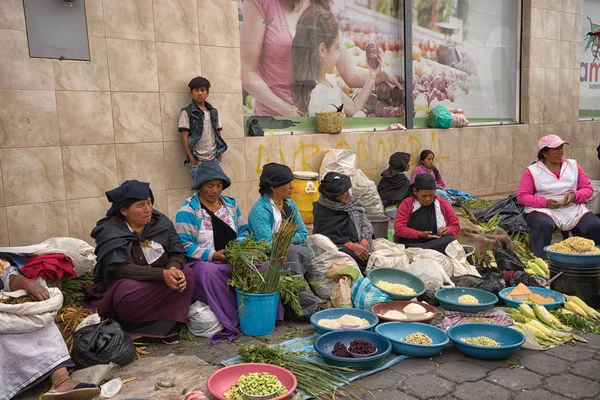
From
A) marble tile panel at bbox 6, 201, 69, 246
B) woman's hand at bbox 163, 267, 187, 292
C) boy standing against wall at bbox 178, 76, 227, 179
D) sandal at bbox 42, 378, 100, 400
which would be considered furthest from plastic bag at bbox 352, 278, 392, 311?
marble tile panel at bbox 6, 201, 69, 246

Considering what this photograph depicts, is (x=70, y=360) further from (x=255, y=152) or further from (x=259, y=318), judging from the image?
(x=255, y=152)

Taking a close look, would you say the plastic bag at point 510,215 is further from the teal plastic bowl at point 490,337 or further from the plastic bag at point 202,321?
the plastic bag at point 202,321

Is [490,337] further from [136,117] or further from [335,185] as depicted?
[136,117]

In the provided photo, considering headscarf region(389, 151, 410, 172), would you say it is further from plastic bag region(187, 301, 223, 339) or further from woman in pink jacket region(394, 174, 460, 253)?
plastic bag region(187, 301, 223, 339)

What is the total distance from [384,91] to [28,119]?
589 centimetres

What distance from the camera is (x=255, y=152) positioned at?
7520 millimetres

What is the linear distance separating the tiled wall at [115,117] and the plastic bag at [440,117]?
2030mm

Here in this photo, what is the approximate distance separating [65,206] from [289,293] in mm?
3157

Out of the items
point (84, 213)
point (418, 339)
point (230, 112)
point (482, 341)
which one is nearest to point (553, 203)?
point (482, 341)

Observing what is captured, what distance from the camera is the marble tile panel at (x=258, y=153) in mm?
7457

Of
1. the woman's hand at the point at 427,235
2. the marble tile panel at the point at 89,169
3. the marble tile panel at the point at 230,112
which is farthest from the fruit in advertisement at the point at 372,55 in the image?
the marble tile panel at the point at 89,169

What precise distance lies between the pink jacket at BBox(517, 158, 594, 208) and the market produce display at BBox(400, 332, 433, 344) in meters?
3.03

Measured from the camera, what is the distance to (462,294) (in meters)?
4.69

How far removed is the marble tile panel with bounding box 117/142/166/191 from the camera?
20.9 ft
